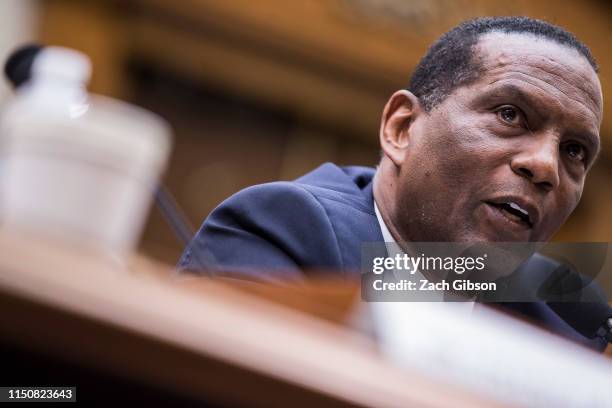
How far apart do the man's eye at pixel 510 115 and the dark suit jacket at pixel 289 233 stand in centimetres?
30

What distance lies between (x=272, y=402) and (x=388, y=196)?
112 cm

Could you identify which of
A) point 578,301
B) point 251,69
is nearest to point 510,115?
point 578,301

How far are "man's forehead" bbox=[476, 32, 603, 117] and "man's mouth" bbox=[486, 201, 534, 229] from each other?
253 mm

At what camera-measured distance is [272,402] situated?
2.19 feet

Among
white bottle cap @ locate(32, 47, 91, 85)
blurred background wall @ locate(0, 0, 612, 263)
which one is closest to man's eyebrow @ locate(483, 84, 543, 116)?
white bottle cap @ locate(32, 47, 91, 85)

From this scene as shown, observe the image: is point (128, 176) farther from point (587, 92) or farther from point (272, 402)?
point (587, 92)

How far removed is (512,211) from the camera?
1592 millimetres

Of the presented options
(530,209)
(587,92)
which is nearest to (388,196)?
(530,209)

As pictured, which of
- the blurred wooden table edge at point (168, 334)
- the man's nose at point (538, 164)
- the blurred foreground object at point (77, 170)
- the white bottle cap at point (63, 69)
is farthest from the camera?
the man's nose at point (538, 164)

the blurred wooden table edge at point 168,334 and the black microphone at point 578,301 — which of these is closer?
the blurred wooden table edge at point 168,334

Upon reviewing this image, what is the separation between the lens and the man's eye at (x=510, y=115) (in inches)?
64.9

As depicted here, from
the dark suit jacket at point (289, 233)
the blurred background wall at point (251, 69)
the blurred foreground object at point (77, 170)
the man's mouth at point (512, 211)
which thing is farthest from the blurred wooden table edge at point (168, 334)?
the blurred background wall at point (251, 69)

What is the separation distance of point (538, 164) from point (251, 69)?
3.41 metres

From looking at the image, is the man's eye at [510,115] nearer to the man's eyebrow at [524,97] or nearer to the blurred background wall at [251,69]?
the man's eyebrow at [524,97]
